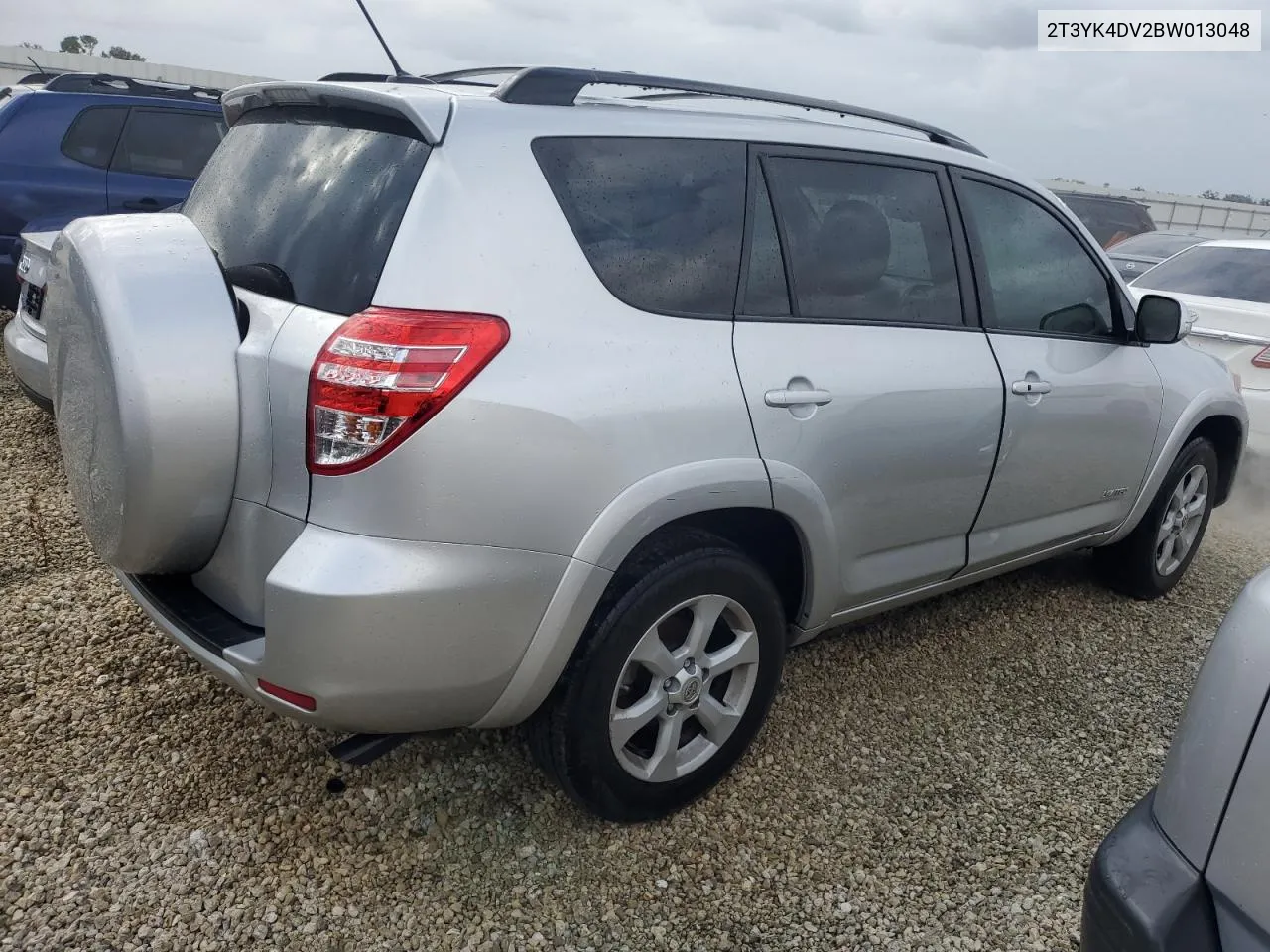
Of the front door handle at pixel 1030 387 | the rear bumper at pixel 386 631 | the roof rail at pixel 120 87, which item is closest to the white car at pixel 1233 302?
the front door handle at pixel 1030 387

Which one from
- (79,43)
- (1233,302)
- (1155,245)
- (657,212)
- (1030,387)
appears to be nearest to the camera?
(657,212)

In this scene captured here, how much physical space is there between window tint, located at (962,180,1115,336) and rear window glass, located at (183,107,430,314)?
189 centimetres

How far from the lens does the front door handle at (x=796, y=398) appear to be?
243cm

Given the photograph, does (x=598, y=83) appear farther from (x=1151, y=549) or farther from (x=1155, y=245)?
(x=1155, y=245)

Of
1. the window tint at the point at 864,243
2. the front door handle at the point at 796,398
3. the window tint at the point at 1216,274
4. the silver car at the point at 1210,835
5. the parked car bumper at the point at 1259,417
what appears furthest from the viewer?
the window tint at the point at 1216,274

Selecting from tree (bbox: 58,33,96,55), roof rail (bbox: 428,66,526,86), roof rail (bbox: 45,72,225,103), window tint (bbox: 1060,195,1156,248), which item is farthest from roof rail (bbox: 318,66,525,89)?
tree (bbox: 58,33,96,55)

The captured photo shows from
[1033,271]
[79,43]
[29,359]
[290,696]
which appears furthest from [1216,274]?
[79,43]

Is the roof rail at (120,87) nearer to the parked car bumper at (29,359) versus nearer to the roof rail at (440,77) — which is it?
the parked car bumper at (29,359)

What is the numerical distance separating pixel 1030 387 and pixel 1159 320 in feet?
2.74

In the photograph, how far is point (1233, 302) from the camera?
19.8 feet

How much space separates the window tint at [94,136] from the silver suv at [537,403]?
4366 millimetres

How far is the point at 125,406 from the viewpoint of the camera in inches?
76.6

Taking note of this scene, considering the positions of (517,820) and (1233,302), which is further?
(1233,302)

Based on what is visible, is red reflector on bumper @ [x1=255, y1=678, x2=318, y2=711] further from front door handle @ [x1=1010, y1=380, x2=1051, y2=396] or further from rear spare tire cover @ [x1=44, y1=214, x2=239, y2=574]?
front door handle @ [x1=1010, y1=380, x2=1051, y2=396]
